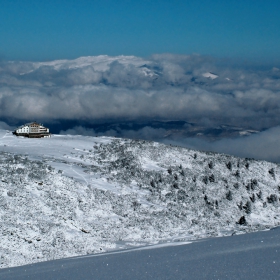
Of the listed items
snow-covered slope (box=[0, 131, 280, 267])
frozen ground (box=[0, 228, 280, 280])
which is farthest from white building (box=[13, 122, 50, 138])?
frozen ground (box=[0, 228, 280, 280])

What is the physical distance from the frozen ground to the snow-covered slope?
19064 millimetres

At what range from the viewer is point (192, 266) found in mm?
11953

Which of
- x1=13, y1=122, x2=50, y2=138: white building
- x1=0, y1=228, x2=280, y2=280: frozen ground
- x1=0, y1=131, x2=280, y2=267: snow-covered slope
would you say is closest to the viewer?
x1=0, y1=228, x2=280, y2=280: frozen ground

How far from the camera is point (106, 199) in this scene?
157ft

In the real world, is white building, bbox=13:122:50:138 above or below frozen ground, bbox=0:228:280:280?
above

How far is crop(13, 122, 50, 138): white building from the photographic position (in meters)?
72.2

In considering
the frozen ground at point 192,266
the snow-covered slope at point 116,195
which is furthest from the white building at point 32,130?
the frozen ground at point 192,266

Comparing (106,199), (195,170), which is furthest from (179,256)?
(195,170)

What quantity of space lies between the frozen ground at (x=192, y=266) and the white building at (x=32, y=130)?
5901 cm

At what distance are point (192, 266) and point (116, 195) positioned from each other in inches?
1502

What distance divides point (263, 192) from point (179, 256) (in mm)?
49562

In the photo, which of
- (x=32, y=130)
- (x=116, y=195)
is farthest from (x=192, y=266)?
(x=32, y=130)

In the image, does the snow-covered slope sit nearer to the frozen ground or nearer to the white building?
the white building

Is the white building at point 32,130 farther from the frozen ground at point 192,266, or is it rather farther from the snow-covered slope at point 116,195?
the frozen ground at point 192,266
